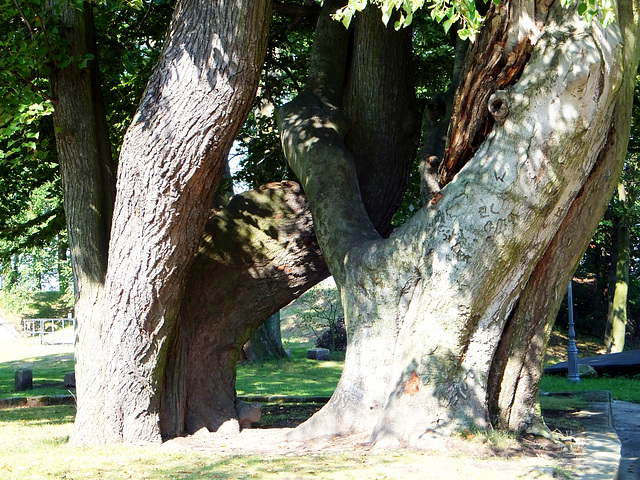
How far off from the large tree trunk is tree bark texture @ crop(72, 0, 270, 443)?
1.73 meters

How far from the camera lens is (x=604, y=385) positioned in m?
15.5

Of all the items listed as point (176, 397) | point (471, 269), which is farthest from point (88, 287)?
point (471, 269)

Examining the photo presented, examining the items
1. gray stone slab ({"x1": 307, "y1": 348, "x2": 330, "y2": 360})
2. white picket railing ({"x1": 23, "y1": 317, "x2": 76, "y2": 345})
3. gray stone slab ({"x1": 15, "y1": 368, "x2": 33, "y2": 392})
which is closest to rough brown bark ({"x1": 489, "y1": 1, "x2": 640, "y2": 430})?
gray stone slab ({"x1": 15, "y1": 368, "x2": 33, "y2": 392})

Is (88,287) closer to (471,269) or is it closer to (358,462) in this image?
(358,462)

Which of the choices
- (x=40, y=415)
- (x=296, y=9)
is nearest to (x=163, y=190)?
(x=296, y=9)

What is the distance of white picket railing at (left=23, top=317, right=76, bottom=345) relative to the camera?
32.3 meters

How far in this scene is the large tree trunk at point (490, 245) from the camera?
5520 mm

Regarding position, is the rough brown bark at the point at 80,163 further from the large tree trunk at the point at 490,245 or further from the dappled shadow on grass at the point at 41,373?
the dappled shadow on grass at the point at 41,373

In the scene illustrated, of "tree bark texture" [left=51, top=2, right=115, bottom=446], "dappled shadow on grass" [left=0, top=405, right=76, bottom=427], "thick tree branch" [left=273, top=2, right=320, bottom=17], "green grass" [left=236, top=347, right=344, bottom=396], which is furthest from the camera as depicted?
"green grass" [left=236, top=347, right=344, bottom=396]

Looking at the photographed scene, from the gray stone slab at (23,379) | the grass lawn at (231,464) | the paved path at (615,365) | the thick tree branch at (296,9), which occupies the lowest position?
the paved path at (615,365)

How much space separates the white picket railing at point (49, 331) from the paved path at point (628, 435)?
86.4ft

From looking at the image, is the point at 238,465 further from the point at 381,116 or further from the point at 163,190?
the point at 381,116

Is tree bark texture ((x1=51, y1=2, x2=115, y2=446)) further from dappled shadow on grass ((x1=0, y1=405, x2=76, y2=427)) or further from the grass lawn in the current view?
dappled shadow on grass ((x1=0, y1=405, x2=76, y2=427))

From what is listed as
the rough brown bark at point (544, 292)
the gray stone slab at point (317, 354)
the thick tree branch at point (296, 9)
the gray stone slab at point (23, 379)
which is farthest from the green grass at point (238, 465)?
the gray stone slab at point (317, 354)
